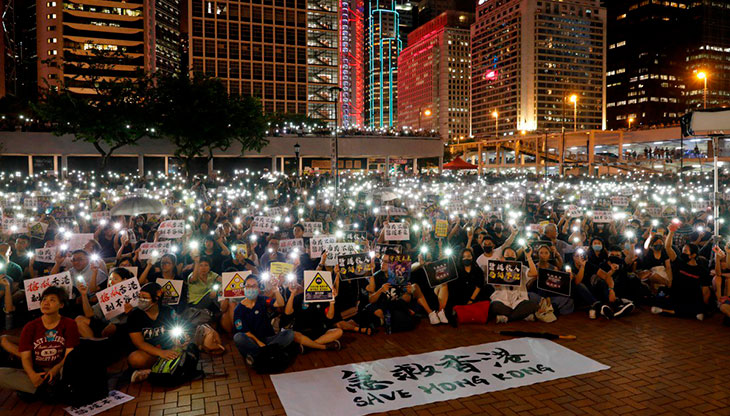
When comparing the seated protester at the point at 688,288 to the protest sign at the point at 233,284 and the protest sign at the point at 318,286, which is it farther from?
the protest sign at the point at 233,284

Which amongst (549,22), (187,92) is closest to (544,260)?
(187,92)

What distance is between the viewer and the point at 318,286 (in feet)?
27.1

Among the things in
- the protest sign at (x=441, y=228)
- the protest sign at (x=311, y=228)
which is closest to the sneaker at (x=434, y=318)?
the protest sign at (x=441, y=228)

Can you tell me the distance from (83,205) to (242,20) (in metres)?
80.2

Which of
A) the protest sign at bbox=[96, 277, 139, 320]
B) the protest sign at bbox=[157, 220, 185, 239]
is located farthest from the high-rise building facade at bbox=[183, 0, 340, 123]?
the protest sign at bbox=[96, 277, 139, 320]

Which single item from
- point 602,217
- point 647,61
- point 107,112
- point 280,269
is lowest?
point 280,269

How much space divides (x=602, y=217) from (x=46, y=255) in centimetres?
1296

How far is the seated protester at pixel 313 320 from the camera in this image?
8.09m

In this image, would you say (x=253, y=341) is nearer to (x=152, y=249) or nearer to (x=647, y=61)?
(x=152, y=249)

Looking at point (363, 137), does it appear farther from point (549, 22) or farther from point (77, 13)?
point (549, 22)

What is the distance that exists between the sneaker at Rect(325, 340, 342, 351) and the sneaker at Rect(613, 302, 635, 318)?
531 centimetres

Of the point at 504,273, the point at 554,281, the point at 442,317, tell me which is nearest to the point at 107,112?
the point at 442,317

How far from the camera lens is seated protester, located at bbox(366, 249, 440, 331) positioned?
29.5 ft

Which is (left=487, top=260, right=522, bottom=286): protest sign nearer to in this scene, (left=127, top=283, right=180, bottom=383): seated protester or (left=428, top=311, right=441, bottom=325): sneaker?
(left=428, top=311, right=441, bottom=325): sneaker
